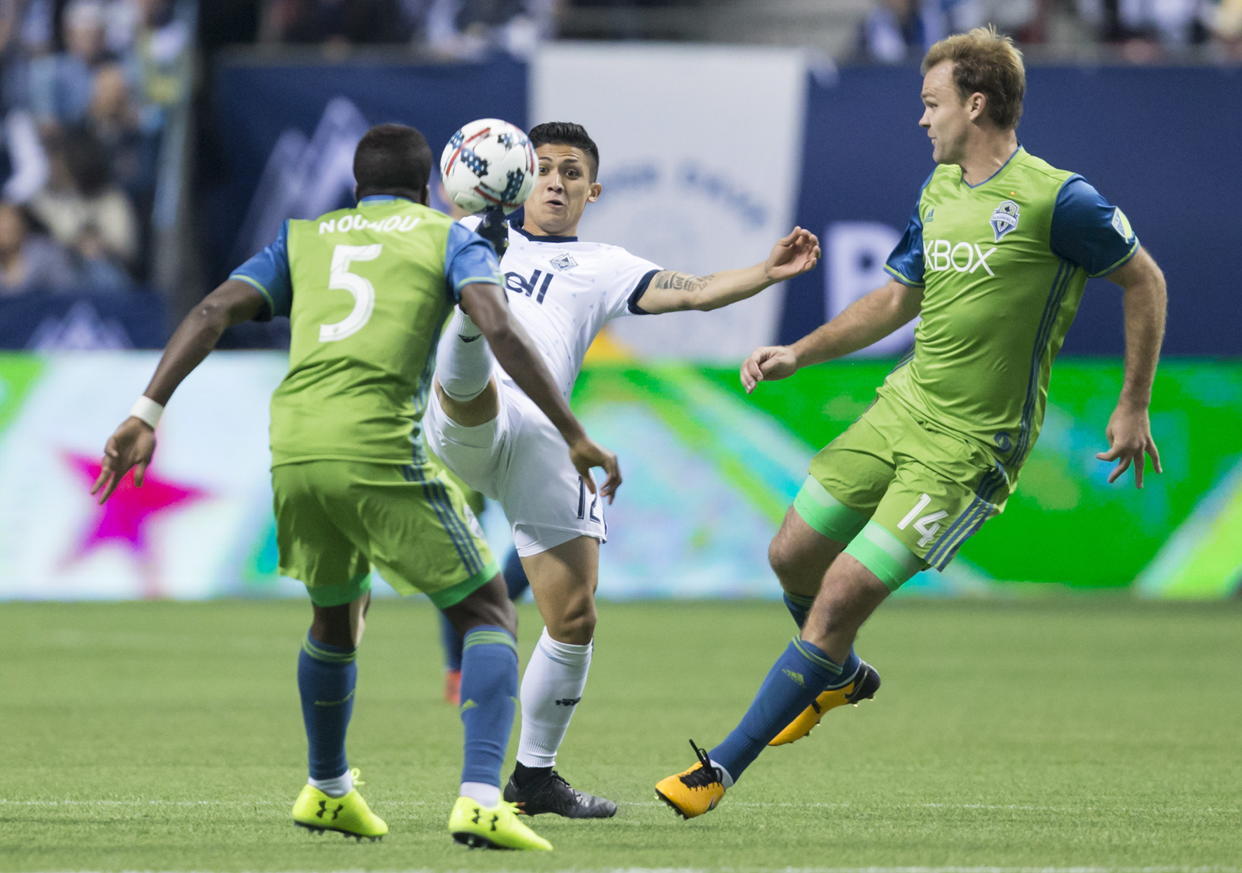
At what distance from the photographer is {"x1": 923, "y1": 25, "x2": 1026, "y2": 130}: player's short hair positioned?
6.01 m

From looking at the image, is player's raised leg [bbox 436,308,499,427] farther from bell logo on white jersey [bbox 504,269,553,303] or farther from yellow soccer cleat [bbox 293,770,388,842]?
yellow soccer cleat [bbox 293,770,388,842]

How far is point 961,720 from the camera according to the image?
8742 mm

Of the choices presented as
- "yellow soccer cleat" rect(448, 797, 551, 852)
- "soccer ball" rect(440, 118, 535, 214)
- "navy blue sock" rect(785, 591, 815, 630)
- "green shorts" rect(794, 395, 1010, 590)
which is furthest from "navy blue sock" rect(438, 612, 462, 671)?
"yellow soccer cleat" rect(448, 797, 551, 852)

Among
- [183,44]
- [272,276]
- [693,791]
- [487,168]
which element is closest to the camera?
[272,276]

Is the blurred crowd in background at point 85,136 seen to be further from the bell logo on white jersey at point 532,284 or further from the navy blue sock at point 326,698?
the navy blue sock at point 326,698

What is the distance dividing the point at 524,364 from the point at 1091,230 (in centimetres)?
189

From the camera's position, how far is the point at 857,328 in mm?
6309

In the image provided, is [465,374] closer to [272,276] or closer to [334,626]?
[272,276]

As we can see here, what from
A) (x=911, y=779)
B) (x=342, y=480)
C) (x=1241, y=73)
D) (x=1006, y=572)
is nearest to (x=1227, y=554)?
(x=1006, y=572)

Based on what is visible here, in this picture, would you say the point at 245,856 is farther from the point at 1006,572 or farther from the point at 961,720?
the point at 1006,572

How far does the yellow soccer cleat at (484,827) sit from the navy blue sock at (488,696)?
0.25 ft

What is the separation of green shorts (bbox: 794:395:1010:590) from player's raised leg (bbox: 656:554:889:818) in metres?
0.08

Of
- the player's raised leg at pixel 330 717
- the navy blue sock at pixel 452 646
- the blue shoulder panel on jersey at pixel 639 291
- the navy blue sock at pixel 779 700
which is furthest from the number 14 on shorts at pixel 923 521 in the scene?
the navy blue sock at pixel 452 646

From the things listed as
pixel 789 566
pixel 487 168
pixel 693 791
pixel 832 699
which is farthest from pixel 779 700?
pixel 487 168
